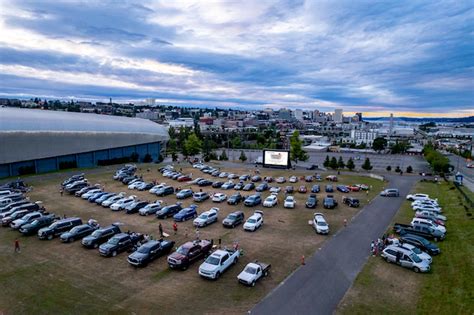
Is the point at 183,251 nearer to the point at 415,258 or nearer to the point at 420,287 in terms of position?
the point at 420,287

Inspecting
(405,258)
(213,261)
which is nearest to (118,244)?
(213,261)

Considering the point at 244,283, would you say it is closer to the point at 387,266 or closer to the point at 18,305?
the point at 387,266

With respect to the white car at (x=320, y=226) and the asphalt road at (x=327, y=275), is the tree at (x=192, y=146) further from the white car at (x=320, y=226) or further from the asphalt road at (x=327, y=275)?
the white car at (x=320, y=226)

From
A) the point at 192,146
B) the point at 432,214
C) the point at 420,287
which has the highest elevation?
the point at 192,146

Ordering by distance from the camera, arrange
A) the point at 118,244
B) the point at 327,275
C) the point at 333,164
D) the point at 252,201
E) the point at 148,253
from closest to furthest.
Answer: the point at 327,275 < the point at 148,253 < the point at 118,244 < the point at 252,201 < the point at 333,164

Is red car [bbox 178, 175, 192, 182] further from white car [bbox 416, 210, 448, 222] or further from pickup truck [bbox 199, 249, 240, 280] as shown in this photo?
white car [bbox 416, 210, 448, 222]

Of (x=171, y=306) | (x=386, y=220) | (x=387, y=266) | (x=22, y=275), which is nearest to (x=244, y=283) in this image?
(x=171, y=306)
